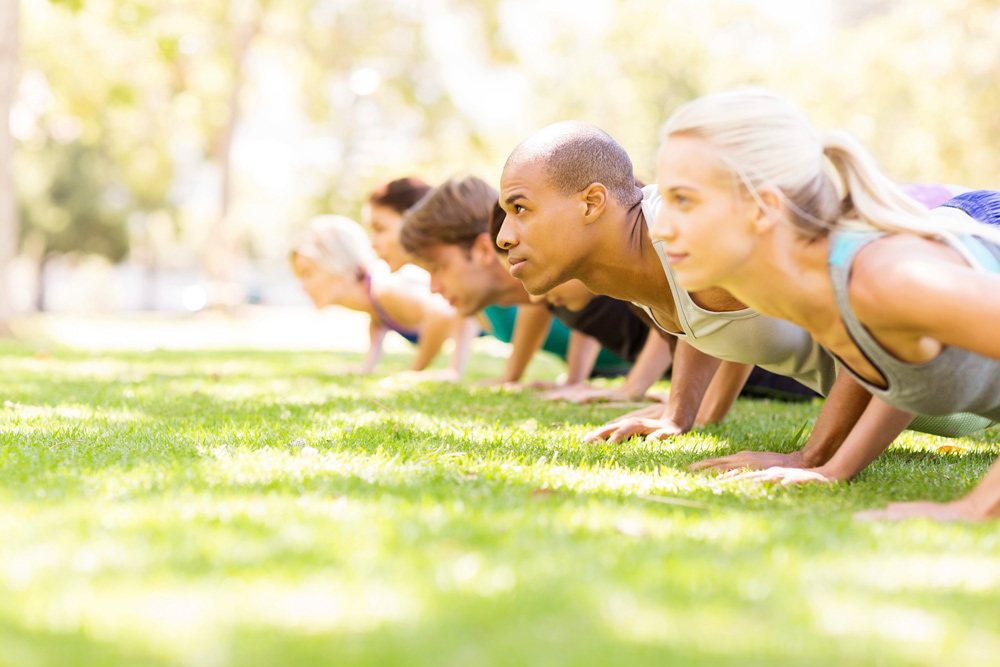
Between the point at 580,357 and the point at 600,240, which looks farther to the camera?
the point at 580,357

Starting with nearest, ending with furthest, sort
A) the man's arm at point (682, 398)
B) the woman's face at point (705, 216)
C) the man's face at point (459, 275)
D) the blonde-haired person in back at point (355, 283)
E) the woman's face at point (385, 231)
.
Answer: the woman's face at point (705, 216) < the man's arm at point (682, 398) < the man's face at point (459, 275) < the woman's face at point (385, 231) < the blonde-haired person in back at point (355, 283)

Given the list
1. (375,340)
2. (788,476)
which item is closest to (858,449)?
(788,476)

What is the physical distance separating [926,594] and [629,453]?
5.99 ft

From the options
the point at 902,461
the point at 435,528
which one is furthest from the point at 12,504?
the point at 902,461

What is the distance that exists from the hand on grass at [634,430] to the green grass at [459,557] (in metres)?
0.26

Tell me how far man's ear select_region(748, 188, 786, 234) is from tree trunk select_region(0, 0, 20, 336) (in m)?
14.1

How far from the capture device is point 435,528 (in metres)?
2.28

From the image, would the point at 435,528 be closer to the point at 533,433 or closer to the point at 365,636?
the point at 365,636

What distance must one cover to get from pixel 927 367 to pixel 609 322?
360 centimetres

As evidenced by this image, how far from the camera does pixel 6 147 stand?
14.1m

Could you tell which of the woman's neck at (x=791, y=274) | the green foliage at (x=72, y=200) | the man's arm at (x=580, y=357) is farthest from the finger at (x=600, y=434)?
the green foliage at (x=72, y=200)

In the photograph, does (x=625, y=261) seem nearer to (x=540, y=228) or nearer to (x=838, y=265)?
(x=540, y=228)

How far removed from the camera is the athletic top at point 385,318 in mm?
8203

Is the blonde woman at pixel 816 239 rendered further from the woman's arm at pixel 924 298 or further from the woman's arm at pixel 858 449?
the woman's arm at pixel 858 449
